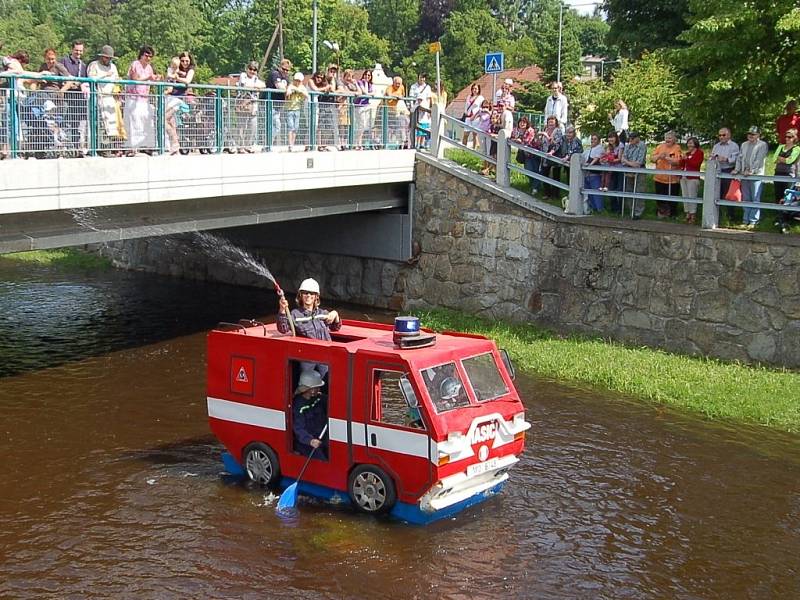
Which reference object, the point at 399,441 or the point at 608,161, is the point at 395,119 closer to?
the point at 608,161

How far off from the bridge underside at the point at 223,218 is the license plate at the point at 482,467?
7.90m

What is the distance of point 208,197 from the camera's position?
18.5 metres

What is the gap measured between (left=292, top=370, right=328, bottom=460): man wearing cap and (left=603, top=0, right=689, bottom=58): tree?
87.4ft

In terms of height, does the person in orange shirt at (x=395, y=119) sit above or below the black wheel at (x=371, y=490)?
above

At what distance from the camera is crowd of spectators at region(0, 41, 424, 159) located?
15.1 m

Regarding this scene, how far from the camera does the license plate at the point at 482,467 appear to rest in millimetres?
11125

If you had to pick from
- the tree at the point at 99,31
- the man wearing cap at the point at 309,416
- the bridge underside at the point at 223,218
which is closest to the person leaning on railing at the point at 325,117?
the bridge underside at the point at 223,218

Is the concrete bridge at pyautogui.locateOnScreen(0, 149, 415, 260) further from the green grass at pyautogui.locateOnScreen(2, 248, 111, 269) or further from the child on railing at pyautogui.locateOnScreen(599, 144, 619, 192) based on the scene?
the green grass at pyautogui.locateOnScreen(2, 248, 111, 269)

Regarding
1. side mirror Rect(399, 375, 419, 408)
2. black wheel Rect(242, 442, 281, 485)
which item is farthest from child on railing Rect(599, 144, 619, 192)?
black wheel Rect(242, 442, 281, 485)

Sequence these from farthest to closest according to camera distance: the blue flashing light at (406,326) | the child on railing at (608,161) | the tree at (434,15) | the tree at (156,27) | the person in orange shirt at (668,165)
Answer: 1. the tree at (434,15)
2. the tree at (156,27)
3. the child on railing at (608,161)
4. the person in orange shirt at (668,165)
5. the blue flashing light at (406,326)

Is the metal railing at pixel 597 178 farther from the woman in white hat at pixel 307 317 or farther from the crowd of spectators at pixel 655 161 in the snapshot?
the woman in white hat at pixel 307 317

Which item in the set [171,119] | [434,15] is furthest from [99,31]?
[171,119]

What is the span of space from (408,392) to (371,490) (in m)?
1.17

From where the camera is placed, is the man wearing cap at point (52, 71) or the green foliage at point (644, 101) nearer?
the man wearing cap at point (52, 71)
